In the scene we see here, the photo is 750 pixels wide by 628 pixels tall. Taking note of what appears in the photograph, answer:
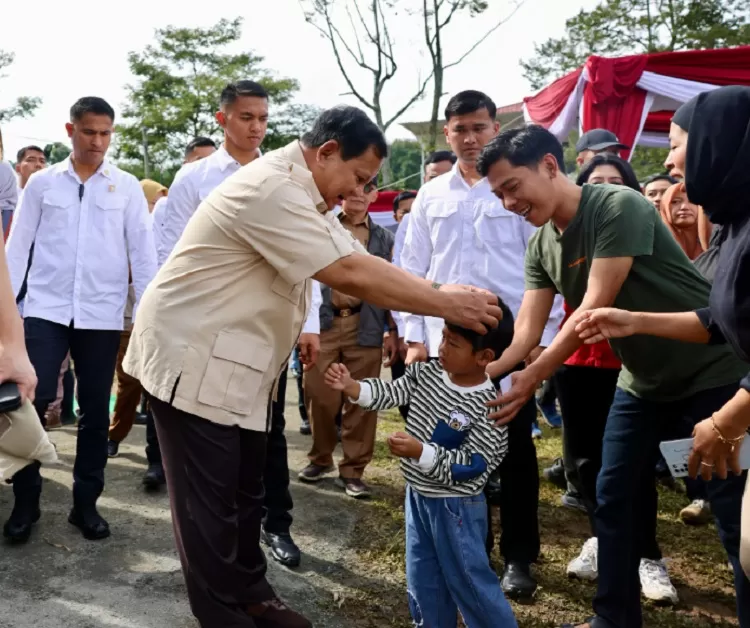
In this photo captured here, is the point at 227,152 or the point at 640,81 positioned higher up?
the point at 640,81

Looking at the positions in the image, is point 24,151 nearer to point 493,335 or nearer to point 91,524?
point 91,524

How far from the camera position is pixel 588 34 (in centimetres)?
2178

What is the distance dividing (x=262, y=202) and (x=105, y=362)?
6.23 feet

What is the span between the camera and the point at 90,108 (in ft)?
12.4

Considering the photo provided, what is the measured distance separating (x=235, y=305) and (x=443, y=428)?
2.64 ft

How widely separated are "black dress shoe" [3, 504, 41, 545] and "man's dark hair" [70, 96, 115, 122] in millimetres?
1950

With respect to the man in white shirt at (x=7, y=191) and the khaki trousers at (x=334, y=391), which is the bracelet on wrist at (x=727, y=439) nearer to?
the khaki trousers at (x=334, y=391)

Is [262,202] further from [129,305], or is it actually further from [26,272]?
[129,305]

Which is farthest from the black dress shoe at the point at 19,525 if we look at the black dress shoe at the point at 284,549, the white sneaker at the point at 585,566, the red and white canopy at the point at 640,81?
the red and white canopy at the point at 640,81

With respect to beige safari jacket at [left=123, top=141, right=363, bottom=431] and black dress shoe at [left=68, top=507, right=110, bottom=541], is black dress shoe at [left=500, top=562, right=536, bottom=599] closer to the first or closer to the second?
beige safari jacket at [left=123, top=141, right=363, bottom=431]

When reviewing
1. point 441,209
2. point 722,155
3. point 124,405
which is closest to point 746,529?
point 722,155

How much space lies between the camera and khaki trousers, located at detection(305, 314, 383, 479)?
471 centimetres

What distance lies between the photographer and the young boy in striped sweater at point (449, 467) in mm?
2432

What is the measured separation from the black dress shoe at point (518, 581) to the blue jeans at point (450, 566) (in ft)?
2.05
